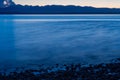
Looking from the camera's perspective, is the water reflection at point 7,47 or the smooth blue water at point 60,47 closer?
the smooth blue water at point 60,47

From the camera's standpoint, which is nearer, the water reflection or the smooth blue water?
the smooth blue water

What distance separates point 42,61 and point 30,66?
2.71 metres

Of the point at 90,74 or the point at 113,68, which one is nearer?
the point at 90,74

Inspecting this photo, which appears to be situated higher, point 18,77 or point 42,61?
point 18,77

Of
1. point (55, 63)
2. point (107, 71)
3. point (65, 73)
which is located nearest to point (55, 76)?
point (65, 73)

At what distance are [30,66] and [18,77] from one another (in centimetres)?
530

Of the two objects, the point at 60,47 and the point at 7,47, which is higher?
the point at 60,47

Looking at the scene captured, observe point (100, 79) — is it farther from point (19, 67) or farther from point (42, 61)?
point (42, 61)

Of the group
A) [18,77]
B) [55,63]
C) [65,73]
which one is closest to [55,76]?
[65,73]

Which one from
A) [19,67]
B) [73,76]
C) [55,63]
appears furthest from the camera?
[55,63]

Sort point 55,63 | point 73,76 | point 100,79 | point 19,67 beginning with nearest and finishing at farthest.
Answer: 1. point 100,79
2. point 73,76
3. point 19,67
4. point 55,63

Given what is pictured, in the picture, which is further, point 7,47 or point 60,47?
point 7,47

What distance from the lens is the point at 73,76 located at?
15.6 meters

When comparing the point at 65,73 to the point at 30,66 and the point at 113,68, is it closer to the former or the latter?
the point at 113,68
